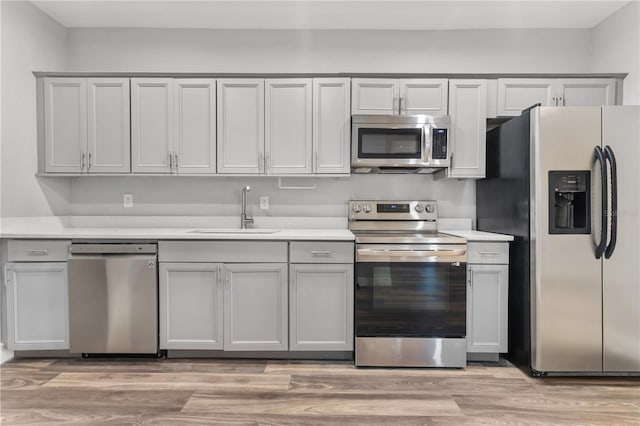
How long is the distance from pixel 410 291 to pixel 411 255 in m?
0.25

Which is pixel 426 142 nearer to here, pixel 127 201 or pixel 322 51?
pixel 322 51

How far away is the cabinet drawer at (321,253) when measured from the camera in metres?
2.71

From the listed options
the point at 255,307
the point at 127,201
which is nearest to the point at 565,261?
the point at 255,307

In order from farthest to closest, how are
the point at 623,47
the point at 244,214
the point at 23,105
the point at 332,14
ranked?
the point at 244,214, the point at 332,14, the point at 623,47, the point at 23,105

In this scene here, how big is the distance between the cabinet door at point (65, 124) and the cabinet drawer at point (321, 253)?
187cm

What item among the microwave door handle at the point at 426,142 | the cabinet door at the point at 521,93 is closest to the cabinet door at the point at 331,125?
the microwave door handle at the point at 426,142

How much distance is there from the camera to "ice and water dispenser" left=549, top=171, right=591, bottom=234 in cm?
242

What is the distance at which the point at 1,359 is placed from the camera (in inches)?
107

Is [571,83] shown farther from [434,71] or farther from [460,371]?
[460,371]

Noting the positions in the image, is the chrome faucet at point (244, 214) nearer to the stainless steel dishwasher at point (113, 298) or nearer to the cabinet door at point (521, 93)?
the stainless steel dishwasher at point (113, 298)

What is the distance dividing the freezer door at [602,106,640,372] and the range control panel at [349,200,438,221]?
50.6 inches

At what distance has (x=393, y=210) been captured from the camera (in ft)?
10.9

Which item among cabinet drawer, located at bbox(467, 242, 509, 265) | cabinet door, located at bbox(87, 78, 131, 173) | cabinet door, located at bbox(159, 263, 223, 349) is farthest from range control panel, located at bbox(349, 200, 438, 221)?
cabinet door, located at bbox(87, 78, 131, 173)

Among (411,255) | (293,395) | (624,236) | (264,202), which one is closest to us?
(293,395)
